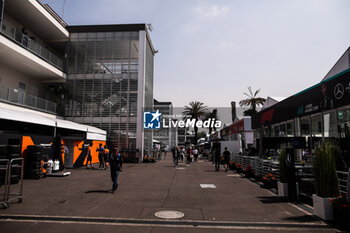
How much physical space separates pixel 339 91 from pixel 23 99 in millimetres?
22162

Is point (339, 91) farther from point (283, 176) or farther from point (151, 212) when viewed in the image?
point (151, 212)

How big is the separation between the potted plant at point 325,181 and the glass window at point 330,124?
7.69 m

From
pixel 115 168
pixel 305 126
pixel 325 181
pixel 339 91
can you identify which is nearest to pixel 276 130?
pixel 305 126

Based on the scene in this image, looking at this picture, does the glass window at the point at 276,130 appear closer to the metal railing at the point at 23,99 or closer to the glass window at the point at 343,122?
the glass window at the point at 343,122

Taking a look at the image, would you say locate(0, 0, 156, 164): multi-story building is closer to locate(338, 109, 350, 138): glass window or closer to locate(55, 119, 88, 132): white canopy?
locate(55, 119, 88, 132): white canopy

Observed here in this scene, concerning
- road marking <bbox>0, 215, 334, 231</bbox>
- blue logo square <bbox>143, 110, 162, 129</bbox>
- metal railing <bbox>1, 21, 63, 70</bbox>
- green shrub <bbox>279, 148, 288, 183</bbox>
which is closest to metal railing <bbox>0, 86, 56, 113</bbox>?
metal railing <bbox>1, 21, 63, 70</bbox>

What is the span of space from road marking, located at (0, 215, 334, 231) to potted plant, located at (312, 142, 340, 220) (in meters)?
0.45

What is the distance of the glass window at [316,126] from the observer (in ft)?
46.1

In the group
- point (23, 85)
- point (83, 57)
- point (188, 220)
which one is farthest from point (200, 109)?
point (188, 220)

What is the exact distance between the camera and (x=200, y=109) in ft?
156

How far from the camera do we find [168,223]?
217 inches

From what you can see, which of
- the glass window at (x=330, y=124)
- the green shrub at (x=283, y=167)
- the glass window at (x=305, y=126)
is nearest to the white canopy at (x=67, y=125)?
the green shrub at (x=283, y=167)

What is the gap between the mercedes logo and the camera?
11.3 metres

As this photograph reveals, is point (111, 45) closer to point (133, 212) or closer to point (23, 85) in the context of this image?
point (23, 85)
